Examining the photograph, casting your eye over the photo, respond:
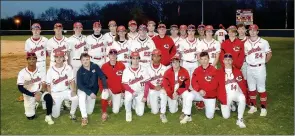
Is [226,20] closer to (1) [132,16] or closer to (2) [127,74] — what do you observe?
(1) [132,16]

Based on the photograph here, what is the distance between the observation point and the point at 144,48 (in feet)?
31.2

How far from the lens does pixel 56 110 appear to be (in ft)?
27.0

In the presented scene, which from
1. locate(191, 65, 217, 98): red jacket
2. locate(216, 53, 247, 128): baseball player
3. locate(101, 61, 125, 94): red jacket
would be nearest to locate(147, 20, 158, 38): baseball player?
locate(101, 61, 125, 94): red jacket

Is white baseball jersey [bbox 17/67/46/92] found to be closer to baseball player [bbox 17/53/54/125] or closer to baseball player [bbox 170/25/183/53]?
baseball player [bbox 17/53/54/125]

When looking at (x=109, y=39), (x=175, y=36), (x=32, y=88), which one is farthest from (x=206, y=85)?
(x=32, y=88)

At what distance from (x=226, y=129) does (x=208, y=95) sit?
1.08 meters

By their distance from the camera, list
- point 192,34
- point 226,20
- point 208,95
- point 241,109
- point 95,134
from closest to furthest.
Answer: point 95,134
point 241,109
point 208,95
point 192,34
point 226,20

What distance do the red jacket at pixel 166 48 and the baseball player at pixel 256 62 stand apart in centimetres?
207

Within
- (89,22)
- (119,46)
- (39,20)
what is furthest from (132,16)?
(119,46)

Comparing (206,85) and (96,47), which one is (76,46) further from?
(206,85)

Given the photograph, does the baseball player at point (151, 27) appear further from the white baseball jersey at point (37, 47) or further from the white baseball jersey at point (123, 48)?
the white baseball jersey at point (37, 47)

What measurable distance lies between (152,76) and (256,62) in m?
2.60

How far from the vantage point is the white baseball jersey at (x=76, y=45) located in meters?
9.82

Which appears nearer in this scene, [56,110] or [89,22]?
[56,110]
